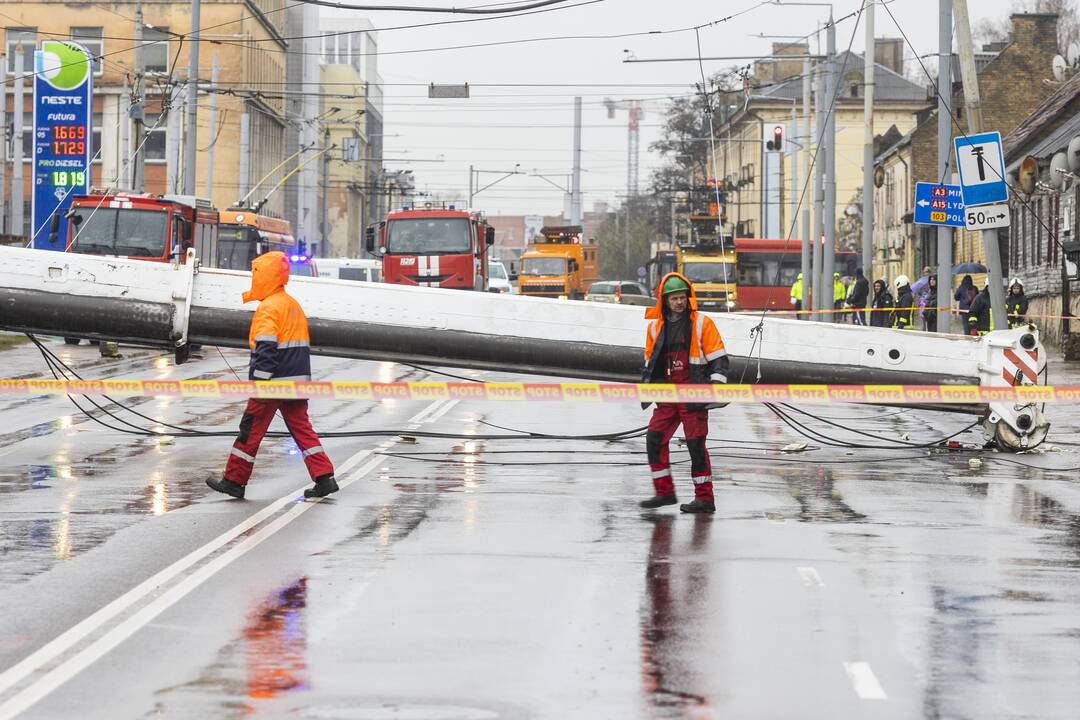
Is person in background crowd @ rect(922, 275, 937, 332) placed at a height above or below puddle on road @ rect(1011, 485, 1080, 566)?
above

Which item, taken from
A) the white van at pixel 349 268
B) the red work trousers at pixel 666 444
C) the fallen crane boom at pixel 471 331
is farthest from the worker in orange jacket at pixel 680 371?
the white van at pixel 349 268

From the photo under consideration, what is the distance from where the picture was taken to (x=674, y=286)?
1255 cm

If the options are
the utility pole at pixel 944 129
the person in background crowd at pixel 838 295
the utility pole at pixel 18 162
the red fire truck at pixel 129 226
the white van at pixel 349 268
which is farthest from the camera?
the white van at pixel 349 268

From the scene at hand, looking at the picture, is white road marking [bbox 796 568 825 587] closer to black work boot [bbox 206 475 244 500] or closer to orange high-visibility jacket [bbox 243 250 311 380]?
orange high-visibility jacket [bbox 243 250 311 380]

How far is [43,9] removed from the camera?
85.9 meters

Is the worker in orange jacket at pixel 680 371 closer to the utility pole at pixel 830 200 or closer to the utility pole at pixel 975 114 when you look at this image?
the utility pole at pixel 975 114

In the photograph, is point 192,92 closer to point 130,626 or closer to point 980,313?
point 980,313

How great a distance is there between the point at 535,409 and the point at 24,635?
14.6m

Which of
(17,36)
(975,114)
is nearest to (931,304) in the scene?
(975,114)

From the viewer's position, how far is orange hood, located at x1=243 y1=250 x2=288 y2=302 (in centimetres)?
1302

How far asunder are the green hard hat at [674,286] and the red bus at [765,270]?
54.2 metres

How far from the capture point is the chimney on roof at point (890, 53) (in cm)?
11588

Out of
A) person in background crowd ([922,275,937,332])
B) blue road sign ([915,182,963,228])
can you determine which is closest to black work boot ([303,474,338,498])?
blue road sign ([915,182,963,228])

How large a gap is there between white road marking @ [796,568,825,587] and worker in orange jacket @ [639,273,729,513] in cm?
257
